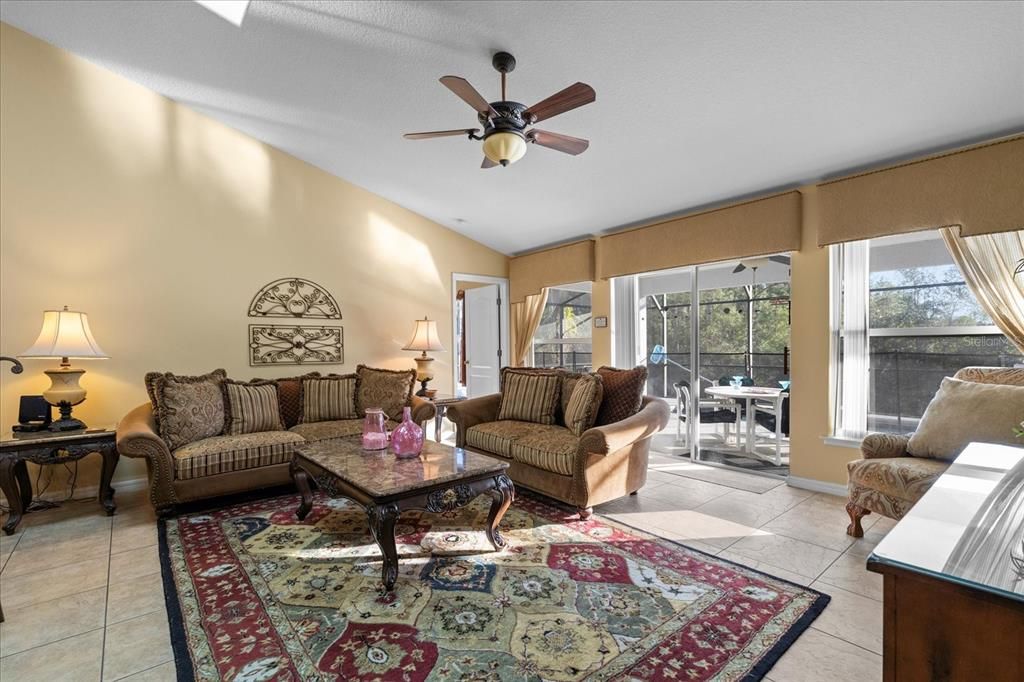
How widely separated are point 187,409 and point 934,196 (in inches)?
213

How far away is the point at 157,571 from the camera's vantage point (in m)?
2.40

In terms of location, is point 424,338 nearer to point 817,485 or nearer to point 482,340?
point 482,340

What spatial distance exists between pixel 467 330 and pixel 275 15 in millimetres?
4666

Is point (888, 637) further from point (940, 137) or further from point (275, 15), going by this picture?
point (275, 15)

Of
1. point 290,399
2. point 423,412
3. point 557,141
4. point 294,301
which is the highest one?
point 557,141

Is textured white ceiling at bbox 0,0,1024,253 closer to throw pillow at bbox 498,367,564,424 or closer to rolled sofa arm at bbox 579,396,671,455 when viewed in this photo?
throw pillow at bbox 498,367,564,424

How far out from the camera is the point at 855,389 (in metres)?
3.55

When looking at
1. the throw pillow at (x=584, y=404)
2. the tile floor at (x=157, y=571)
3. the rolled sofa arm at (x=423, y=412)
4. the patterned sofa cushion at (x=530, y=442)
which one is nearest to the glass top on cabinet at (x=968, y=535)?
the tile floor at (x=157, y=571)

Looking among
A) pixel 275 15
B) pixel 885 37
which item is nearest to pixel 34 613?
pixel 275 15

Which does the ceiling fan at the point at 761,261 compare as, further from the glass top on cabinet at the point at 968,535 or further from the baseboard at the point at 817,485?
the glass top on cabinet at the point at 968,535

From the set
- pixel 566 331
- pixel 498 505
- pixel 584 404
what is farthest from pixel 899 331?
pixel 566 331

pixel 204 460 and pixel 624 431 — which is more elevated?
pixel 624 431

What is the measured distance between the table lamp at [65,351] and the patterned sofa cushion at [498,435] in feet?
9.37

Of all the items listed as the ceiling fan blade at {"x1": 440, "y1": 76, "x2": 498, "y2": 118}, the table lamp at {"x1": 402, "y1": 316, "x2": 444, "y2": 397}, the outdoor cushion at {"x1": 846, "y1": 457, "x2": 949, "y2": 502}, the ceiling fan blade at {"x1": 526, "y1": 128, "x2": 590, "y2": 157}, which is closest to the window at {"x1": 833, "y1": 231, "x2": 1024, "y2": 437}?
the outdoor cushion at {"x1": 846, "y1": 457, "x2": 949, "y2": 502}
